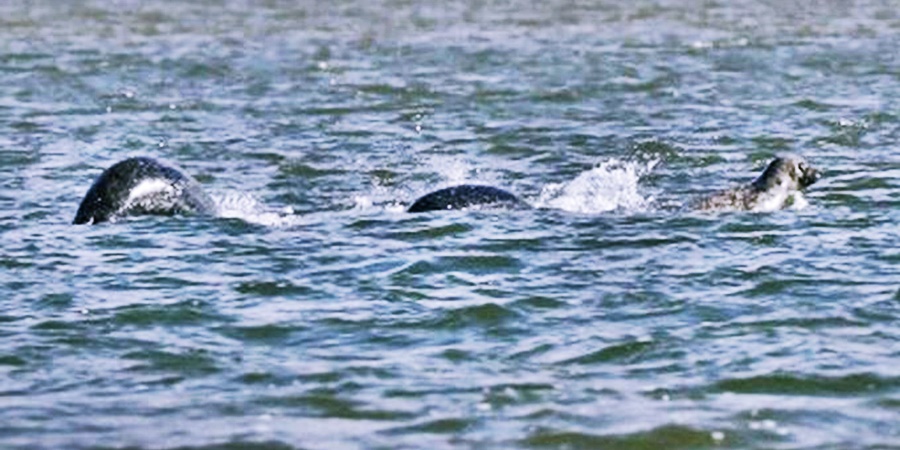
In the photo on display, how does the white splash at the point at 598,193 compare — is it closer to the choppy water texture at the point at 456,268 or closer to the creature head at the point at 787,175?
the choppy water texture at the point at 456,268

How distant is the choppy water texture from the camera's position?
10.4 meters

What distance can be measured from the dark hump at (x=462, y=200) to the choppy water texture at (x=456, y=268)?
0.23 metres

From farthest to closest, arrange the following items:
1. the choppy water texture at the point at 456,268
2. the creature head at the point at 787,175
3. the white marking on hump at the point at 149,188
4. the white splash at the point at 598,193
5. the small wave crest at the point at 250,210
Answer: the white splash at the point at 598,193 → the creature head at the point at 787,175 → the white marking on hump at the point at 149,188 → the small wave crest at the point at 250,210 → the choppy water texture at the point at 456,268

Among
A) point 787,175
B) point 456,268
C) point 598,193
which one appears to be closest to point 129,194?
point 456,268

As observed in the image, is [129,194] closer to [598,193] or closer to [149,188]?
[149,188]

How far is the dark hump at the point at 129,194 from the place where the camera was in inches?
649

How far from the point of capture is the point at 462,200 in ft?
54.5

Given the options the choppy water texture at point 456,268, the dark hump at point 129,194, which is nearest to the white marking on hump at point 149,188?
the dark hump at point 129,194

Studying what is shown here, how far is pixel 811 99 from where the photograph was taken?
2517cm

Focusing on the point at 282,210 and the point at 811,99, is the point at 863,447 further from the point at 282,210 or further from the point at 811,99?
the point at 811,99

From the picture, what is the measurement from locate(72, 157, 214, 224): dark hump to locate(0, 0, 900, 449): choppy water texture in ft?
0.80

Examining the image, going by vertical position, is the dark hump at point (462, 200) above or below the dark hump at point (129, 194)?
below

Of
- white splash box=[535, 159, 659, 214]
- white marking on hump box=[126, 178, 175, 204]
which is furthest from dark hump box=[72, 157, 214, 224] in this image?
white splash box=[535, 159, 659, 214]

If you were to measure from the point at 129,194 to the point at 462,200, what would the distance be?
7.77ft
